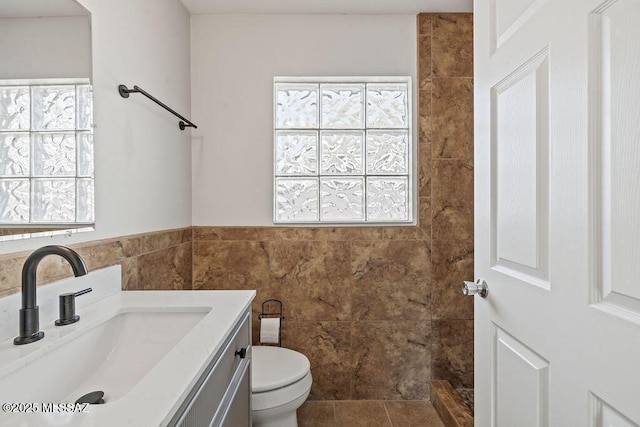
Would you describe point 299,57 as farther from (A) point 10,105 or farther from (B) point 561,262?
(B) point 561,262

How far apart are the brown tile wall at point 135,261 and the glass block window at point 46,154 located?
0.12 metres

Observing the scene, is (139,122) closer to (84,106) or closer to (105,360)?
(84,106)

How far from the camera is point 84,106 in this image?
1153mm

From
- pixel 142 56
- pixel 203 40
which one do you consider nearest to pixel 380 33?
pixel 203 40

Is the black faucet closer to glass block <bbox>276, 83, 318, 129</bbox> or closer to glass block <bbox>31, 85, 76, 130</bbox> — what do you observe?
glass block <bbox>31, 85, 76, 130</bbox>

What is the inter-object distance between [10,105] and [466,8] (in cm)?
230

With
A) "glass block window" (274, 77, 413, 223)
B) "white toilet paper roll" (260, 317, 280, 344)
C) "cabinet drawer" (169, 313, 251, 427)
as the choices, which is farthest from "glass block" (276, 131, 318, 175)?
"cabinet drawer" (169, 313, 251, 427)

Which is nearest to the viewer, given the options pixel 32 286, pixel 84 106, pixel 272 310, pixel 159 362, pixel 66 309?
pixel 159 362

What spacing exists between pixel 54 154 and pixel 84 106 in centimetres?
21

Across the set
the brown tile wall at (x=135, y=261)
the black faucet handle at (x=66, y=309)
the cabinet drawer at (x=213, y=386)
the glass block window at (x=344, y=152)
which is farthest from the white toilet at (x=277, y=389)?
the glass block window at (x=344, y=152)

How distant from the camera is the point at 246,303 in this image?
1.15 m

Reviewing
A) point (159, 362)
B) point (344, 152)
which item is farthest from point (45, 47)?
point (344, 152)

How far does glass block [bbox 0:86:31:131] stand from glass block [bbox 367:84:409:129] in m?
1.71

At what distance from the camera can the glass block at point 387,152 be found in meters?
2.20
